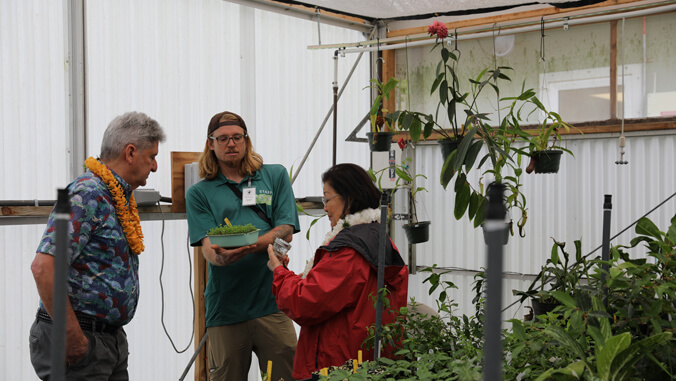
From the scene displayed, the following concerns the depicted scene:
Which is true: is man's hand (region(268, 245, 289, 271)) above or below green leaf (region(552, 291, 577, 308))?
below

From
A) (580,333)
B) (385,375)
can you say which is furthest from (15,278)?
(580,333)

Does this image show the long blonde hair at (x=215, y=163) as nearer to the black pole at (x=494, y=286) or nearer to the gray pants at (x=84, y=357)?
the gray pants at (x=84, y=357)

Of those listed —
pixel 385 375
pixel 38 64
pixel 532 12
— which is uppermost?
pixel 532 12

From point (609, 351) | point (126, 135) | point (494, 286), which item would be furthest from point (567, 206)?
point (494, 286)

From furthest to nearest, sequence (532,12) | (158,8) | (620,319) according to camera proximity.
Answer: (532,12), (158,8), (620,319)

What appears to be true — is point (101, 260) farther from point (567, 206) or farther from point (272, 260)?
point (567, 206)

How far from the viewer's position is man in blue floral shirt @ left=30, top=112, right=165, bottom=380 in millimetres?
1929

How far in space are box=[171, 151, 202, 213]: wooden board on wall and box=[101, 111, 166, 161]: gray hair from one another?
1349 millimetres

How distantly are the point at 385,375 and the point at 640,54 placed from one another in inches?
140

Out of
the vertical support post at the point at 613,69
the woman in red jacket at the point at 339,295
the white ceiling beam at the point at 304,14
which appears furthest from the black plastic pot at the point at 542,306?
the white ceiling beam at the point at 304,14

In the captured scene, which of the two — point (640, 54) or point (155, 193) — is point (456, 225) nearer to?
point (640, 54)

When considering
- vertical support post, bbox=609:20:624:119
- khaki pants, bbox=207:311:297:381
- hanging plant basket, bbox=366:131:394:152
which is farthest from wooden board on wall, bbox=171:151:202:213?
vertical support post, bbox=609:20:624:119

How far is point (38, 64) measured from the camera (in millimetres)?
3266

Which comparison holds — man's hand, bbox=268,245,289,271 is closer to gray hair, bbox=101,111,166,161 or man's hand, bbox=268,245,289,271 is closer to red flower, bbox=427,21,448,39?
gray hair, bbox=101,111,166,161
